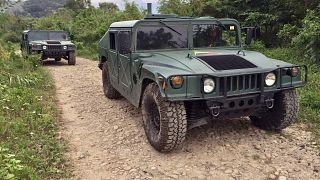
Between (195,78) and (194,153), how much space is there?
3.29 ft

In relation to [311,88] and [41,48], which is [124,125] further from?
[41,48]

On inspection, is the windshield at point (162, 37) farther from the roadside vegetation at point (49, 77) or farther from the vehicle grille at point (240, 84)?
the roadside vegetation at point (49, 77)

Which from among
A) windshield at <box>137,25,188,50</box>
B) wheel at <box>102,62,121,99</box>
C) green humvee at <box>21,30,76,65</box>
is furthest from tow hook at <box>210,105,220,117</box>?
green humvee at <box>21,30,76,65</box>

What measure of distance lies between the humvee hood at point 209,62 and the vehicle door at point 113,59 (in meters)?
1.34

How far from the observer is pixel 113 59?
260 inches

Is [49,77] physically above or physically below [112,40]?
below

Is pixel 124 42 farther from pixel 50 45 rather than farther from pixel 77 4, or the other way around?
pixel 77 4

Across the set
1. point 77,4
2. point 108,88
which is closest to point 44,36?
point 108,88

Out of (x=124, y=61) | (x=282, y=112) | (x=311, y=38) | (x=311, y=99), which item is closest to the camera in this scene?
(x=282, y=112)

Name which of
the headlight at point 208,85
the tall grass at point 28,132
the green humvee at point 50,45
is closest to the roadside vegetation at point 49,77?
the tall grass at point 28,132

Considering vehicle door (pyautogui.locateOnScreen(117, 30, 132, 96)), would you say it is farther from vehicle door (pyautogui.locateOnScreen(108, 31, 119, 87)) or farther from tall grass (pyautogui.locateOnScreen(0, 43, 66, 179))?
tall grass (pyautogui.locateOnScreen(0, 43, 66, 179))

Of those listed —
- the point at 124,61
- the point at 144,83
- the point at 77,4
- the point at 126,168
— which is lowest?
the point at 126,168

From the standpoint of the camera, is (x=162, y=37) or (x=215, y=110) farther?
(x=162, y=37)

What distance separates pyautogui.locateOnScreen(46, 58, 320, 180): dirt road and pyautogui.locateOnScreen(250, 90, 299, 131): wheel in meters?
0.16
